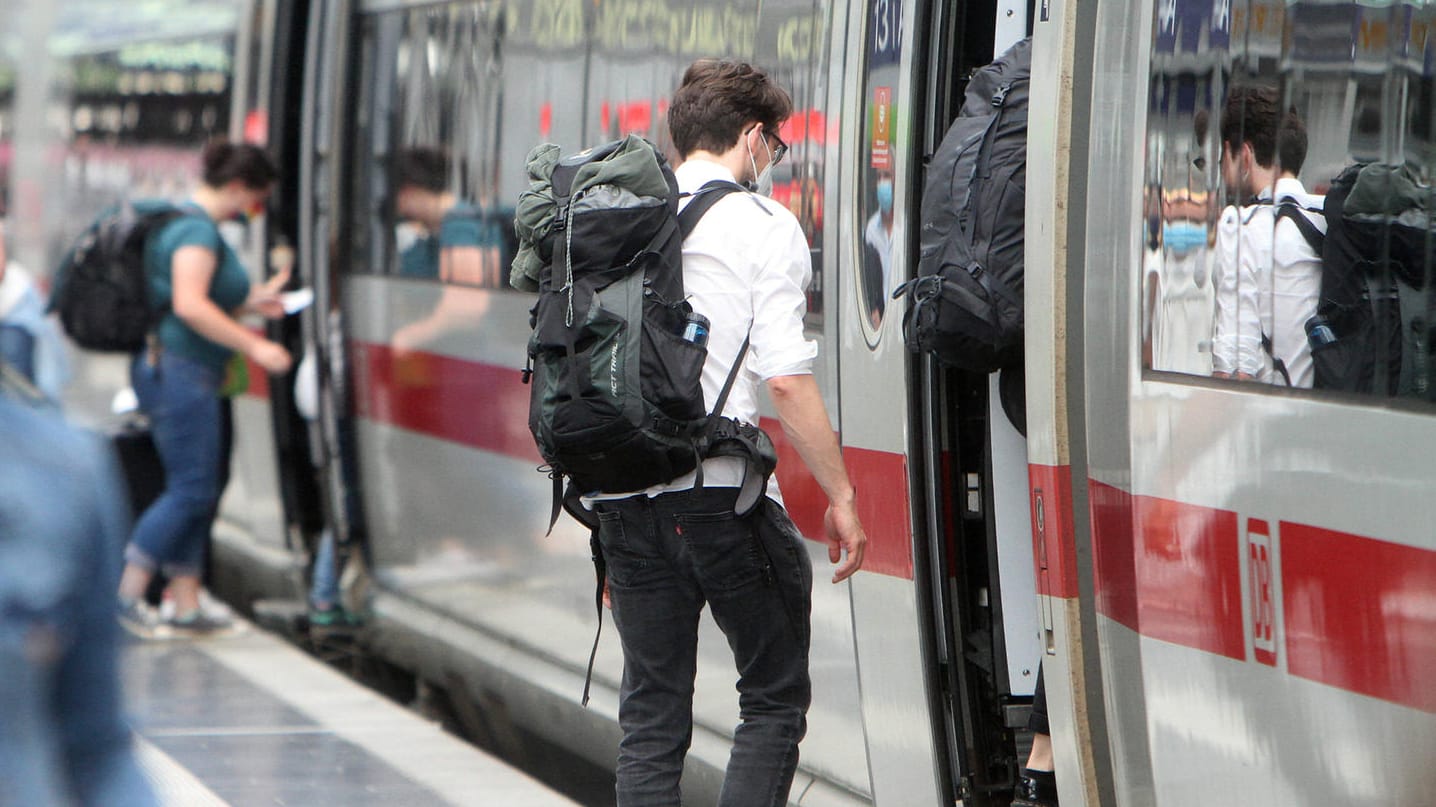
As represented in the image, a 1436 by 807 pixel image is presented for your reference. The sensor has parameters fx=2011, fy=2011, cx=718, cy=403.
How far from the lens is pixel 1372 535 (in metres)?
2.96

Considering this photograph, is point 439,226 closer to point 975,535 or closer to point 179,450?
point 179,450

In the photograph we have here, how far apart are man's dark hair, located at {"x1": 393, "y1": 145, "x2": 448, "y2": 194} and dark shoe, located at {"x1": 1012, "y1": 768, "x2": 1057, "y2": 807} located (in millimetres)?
3649

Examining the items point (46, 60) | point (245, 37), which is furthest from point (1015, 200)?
point (46, 60)

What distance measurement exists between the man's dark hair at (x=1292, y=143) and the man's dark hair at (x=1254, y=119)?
0.05 feet

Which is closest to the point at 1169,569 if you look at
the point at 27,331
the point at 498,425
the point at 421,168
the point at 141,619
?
the point at 498,425

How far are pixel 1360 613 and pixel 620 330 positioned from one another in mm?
1434

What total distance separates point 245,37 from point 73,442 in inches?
298

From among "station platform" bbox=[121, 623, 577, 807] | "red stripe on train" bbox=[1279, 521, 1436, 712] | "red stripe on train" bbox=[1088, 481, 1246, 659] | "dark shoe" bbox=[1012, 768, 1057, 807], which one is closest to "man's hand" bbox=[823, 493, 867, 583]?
"red stripe on train" bbox=[1088, 481, 1246, 659]

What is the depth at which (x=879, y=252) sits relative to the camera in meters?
4.25

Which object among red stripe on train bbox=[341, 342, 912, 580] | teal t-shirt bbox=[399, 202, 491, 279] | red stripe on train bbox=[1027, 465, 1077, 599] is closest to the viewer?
red stripe on train bbox=[1027, 465, 1077, 599]

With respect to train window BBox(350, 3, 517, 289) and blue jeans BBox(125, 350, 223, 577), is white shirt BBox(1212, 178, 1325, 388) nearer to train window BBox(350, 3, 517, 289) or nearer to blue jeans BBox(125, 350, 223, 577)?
train window BBox(350, 3, 517, 289)

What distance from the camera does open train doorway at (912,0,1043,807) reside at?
13.4ft

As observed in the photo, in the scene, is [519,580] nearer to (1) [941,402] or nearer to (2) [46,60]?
(1) [941,402]

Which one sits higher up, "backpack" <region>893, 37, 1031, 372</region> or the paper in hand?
"backpack" <region>893, 37, 1031, 372</region>
